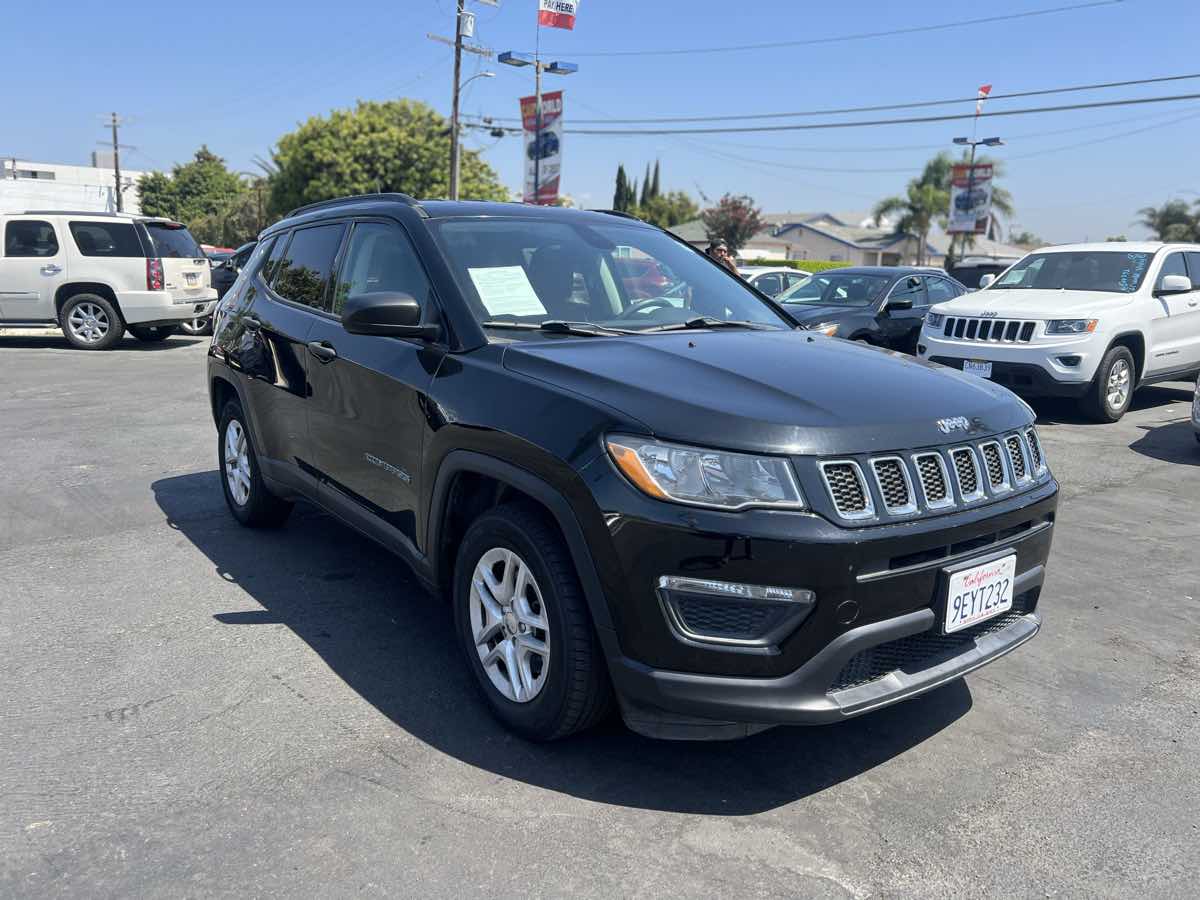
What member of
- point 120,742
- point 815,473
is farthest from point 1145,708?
point 120,742

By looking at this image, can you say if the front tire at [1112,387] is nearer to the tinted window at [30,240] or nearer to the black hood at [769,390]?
the black hood at [769,390]

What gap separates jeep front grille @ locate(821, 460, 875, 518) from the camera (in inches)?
103

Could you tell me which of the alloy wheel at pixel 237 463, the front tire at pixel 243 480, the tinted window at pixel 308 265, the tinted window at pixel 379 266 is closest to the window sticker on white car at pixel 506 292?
the tinted window at pixel 379 266

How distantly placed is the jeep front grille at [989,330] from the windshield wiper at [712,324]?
20.8 ft

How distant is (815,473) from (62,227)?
573 inches

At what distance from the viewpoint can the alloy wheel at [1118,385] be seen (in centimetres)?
955

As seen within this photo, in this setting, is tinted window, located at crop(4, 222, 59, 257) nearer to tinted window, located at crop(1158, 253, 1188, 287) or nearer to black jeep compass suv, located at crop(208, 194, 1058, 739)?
black jeep compass suv, located at crop(208, 194, 1058, 739)

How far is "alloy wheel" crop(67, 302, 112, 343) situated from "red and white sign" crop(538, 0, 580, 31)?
1689 cm

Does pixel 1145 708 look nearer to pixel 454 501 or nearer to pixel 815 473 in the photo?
pixel 815 473

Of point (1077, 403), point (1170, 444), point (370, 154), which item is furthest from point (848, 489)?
point (370, 154)

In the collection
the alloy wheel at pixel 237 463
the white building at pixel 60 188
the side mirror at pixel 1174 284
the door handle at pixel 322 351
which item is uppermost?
the white building at pixel 60 188

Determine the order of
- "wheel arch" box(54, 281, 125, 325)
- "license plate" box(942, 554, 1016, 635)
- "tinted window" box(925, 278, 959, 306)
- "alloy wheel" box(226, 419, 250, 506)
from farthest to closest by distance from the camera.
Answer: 1. "wheel arch" box(54, 281, 125, 325)
2. "tinted window" box(925, 278, 959, 306)
3. "alloy wheel" box(226, 419, 250, 506)
4. "license plate" box(942, 554, 1016, 635)

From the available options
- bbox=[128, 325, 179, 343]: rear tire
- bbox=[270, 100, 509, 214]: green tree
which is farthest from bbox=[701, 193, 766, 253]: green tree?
bbox=[128, 325, 179, 343]: rear tire

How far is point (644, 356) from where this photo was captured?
10.6 ft
